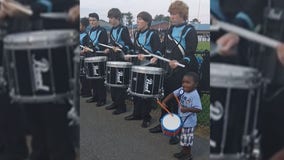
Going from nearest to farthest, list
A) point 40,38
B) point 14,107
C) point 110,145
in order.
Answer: point 40,38 < point 14,107 < point 110,145

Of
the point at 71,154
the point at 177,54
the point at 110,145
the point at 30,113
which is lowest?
the point at 110,145

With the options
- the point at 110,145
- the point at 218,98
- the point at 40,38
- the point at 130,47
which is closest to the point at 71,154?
the point at 40,38

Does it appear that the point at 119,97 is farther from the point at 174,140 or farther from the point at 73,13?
the point at 73,13

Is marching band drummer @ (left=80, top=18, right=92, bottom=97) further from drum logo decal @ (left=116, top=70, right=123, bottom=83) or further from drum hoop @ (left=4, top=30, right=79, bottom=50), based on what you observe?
drum hoop @ (left=4, top=30, right=79, bottom=50)

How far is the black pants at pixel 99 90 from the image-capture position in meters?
2.79

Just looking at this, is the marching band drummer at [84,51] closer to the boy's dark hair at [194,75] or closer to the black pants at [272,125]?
the boy's dark hair at [194,75]

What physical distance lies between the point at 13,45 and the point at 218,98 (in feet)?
2.13

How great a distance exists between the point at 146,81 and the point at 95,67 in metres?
0.52

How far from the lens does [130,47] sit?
257cm

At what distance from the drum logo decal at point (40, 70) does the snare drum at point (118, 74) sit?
137cm

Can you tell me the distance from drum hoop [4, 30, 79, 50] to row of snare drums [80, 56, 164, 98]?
3.69 feet

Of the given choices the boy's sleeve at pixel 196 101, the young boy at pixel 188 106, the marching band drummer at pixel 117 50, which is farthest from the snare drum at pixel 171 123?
the marching band drummer at pixel 117 50

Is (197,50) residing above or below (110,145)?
above

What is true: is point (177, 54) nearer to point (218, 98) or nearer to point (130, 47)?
point (130, 47)
